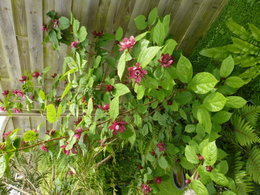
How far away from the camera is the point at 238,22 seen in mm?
1756

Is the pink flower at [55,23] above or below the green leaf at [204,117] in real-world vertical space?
above

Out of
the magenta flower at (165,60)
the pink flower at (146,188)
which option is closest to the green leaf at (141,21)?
the magenta flower at (165,60)

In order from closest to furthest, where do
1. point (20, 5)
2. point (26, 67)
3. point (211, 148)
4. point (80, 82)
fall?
point (211, 148) < point (80, 82) < point (20, 5) < point (26, 67)

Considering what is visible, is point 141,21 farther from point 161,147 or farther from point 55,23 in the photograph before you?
point 161,147

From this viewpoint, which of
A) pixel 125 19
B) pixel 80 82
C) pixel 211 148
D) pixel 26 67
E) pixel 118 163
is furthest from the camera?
pixel 118 163

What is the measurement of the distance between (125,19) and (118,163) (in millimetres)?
1779

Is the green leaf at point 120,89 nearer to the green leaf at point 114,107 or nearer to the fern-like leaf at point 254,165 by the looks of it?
the green leaf at point 114,107

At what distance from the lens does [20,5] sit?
1599 mm

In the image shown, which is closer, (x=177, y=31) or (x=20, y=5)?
(x=20, y=5)

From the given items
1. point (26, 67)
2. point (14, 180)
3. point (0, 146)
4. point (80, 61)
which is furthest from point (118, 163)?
point (0, 146)

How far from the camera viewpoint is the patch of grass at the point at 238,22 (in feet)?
5.55

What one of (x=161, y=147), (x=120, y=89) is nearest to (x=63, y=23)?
(x=120, y=89)

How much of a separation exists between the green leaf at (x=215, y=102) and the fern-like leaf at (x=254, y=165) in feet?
2.06

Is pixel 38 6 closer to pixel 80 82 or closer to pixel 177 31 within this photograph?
pixel 80 82
